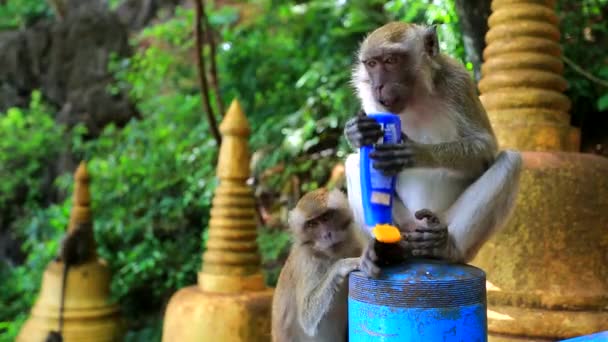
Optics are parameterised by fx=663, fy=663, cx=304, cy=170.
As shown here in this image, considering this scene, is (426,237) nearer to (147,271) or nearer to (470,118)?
(470,118)

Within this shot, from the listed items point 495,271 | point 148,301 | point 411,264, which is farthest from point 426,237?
point 148,301

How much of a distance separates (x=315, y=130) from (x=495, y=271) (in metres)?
3.64

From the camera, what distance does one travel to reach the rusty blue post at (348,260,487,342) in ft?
7.61

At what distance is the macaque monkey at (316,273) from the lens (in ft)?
10.4

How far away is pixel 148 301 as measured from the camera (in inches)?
305

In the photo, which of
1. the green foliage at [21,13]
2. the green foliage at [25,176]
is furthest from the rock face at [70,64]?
the green foliage at [25,176]

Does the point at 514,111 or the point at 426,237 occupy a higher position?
the point at 514,111

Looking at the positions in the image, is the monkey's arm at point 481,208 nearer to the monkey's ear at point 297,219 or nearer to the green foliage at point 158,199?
the monkey's ear at point 297,219

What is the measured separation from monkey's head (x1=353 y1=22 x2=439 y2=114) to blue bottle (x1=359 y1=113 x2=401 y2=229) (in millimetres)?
285

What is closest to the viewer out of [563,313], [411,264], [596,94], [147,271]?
[411,264]

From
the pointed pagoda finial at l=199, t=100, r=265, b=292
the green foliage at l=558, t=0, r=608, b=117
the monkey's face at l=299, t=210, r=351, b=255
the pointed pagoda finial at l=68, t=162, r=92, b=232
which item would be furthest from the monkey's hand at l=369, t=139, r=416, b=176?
the pointed pagoda finial at l=68, t=162, r=92, b=232

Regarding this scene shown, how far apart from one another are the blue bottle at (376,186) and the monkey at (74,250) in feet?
13.5

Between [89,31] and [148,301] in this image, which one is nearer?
[148,301]

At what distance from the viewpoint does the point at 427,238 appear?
8.78ft
